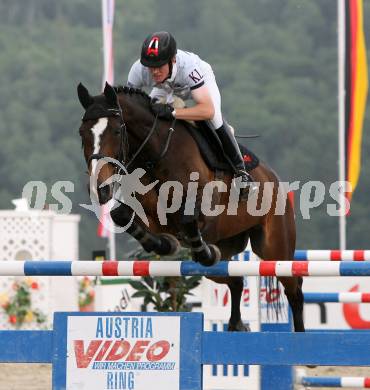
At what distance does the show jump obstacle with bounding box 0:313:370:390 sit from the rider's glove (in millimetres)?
1335

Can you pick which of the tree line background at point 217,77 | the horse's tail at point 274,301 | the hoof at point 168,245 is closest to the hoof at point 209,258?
the hoof at point 168,245

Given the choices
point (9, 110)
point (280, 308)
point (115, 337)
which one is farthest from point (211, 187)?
point (9, 110)


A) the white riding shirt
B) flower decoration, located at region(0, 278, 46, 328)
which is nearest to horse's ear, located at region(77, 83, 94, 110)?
the white riding shirt

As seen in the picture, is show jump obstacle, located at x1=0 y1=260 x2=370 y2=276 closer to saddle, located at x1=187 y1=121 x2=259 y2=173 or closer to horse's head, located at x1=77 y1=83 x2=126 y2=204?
horse's head, located at x1=77 y1=83 x2=126 y2=204

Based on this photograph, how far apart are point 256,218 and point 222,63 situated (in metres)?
36.5

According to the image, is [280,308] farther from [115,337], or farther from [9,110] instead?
[9,110]

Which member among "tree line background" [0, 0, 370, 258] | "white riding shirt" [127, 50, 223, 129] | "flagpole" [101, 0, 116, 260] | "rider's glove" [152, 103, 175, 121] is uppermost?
"tree line background" [0, 0, 370, 258]

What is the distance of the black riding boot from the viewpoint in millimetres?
5638

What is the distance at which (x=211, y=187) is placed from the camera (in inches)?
210

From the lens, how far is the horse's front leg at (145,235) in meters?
5.21

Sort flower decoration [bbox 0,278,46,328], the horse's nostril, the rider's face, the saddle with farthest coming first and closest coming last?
flower decoration [bbox 0,278,46,328]
the saddle
the rider's face
the horse's nostril

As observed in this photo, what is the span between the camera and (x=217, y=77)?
133 feet

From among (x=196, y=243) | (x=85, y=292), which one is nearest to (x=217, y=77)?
(x=85, y=292)

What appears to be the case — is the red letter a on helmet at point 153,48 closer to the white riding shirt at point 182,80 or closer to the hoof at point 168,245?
the white riding shirt at point 182,80
